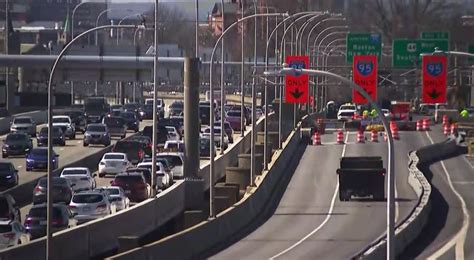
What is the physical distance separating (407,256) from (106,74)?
5274 centimetres

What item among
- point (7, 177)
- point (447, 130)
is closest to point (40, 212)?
point (7, 177)

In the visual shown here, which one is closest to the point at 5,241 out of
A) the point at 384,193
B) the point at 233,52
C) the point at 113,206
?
the point at 113,206

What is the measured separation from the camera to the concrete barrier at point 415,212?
3535cm

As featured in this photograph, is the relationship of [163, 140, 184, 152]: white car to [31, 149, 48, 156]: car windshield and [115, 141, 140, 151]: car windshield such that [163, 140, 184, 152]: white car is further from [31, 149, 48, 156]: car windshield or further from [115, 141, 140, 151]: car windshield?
[31, 149, 48, 156]: car windshield

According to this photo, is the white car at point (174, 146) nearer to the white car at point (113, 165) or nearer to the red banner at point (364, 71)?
the white car at point (113, 165)

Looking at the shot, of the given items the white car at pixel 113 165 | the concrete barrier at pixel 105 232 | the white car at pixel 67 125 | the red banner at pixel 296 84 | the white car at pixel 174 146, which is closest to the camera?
the concrete barrier at pixel 105 232

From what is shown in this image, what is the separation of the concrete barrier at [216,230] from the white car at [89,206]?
11.7 feet

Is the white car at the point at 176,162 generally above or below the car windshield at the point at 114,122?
below

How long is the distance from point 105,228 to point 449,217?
1768 cm

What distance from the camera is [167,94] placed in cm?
15850

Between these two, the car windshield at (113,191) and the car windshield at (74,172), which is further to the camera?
the car windshield at (74,172)

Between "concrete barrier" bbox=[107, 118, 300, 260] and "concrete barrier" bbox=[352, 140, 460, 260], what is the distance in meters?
4.61

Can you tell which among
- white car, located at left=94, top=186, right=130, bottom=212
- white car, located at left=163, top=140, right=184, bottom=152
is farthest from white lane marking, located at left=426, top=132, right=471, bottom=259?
white car, located at left=163, top=140, right=184, bottom=152

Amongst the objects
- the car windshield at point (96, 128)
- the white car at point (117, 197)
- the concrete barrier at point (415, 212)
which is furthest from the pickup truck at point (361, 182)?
the car windshield at point (96, 128)
